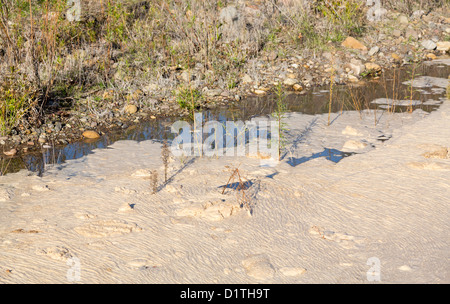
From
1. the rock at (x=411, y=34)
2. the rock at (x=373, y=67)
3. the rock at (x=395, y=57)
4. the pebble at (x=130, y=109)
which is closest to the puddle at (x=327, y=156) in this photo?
the pebble at (x=130, y=109)

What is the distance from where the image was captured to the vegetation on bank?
6379 millimetres

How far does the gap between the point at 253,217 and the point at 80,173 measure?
1805 mm

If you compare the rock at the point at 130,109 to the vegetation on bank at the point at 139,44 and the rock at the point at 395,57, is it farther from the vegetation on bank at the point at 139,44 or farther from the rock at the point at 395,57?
the rock at the point at 395,57

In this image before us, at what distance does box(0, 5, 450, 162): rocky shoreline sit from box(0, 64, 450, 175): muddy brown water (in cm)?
16

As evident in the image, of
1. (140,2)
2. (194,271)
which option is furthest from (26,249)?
(140,2)

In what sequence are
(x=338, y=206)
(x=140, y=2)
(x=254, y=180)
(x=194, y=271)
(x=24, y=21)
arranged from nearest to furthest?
(x=194, y=271) < (x=338, y=206) < (x=254, y=180) < (x=24, y=21) < (x=140, y=2)

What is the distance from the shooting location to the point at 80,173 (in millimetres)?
4602

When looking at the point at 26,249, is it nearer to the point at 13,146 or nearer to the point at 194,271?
the point at 194,271

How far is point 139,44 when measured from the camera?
7961 millimetres

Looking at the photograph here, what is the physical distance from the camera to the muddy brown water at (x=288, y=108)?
5.11 meters

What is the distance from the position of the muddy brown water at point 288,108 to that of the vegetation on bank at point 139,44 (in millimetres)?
530

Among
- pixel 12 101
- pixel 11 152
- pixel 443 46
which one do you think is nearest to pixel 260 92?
pixel 12 101

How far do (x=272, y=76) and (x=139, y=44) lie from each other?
213 centimetres
